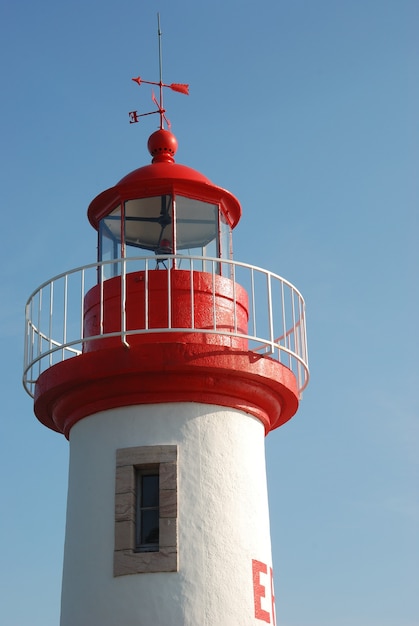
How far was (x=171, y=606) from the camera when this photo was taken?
33.6 feet

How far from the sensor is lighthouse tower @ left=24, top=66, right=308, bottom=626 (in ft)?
34.2

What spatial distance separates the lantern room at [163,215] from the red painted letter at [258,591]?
11.1ft

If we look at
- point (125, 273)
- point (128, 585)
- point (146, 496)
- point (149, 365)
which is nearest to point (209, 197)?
point (125, 273)

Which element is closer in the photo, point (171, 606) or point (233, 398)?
point (171, 606)

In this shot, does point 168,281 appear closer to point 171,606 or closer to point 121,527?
point 121,527

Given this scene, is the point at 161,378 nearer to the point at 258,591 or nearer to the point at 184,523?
the point at 184,523

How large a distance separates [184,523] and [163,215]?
3.64 meters

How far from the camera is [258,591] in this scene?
1079 cm

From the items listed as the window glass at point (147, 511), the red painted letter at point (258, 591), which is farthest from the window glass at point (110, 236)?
the red painted letter at point (258, 591)

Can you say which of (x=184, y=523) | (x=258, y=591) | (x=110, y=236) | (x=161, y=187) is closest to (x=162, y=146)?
(x=161, y=187)

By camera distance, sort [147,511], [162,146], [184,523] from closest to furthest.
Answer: [184,523] < [147,511] < [162,146]

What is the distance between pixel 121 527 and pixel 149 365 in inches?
65.1

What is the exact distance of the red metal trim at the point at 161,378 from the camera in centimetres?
1089

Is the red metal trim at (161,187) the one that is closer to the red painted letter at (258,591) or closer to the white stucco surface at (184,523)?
the white stucco surface at (184,523)
